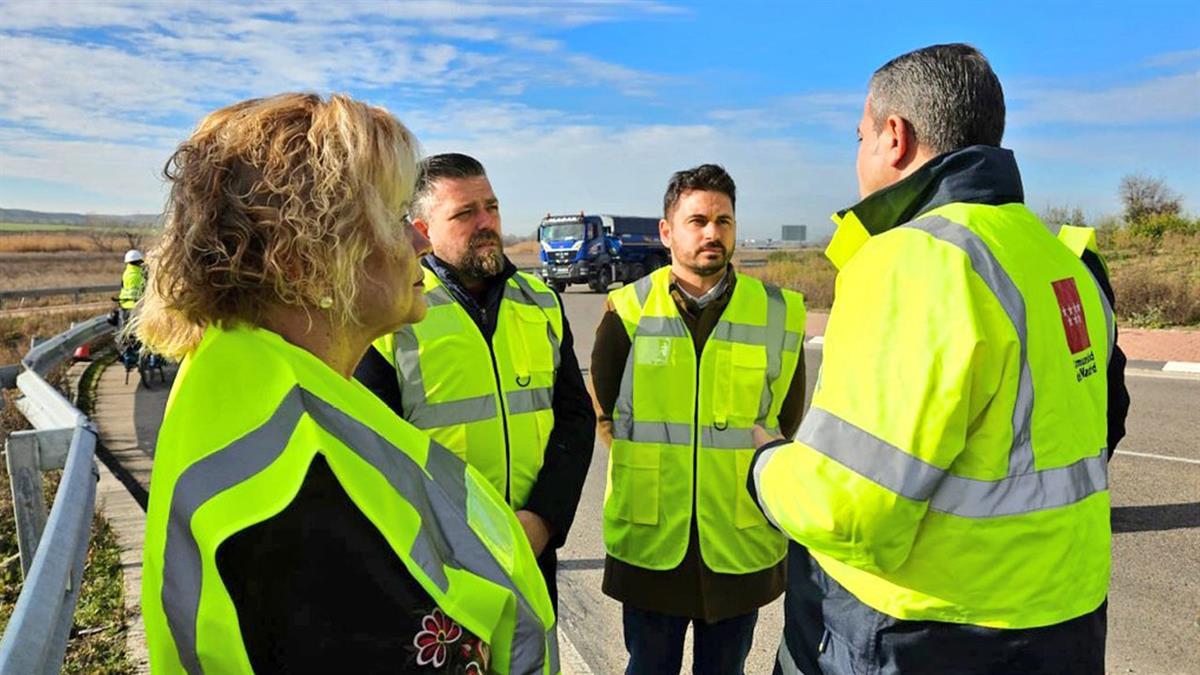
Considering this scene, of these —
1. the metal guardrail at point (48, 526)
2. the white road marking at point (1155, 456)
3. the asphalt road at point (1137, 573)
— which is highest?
the metal guardrail at point (48, 526)

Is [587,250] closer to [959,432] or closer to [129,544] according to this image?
[129,544]

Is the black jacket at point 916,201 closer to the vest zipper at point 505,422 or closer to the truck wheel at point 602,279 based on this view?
the vest zipper at point 505,422

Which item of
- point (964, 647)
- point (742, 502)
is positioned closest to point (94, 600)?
point (742, 502)

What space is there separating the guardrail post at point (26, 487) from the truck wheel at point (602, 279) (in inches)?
1005

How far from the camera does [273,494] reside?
3.14ft

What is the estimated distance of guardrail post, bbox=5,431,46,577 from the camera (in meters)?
2.66

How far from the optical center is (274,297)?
1.21 m

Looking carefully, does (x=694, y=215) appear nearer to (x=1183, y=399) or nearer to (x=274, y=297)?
(x=274, y=297)

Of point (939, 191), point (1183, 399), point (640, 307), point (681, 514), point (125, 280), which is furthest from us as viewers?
point (125, 280)

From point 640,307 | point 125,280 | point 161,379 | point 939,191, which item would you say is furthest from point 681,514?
point 125,280

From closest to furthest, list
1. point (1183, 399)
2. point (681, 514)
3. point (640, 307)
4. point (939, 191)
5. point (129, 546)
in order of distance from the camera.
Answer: point (939, 191) → point (681, 514) → point (640, 307) → point (129, 546) → point (1183, 399)

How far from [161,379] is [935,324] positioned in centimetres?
1119

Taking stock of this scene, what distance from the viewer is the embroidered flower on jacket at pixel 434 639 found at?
1027 mm

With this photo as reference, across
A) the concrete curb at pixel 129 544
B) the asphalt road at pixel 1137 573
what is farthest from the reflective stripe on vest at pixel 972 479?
the concrete curb at pixel 129 544
